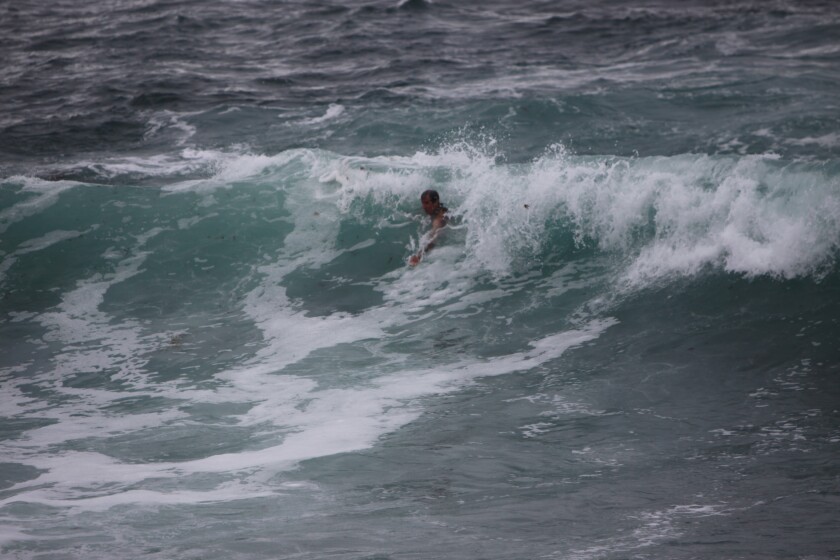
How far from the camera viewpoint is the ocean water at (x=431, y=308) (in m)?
5.11

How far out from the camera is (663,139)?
12.1 meters

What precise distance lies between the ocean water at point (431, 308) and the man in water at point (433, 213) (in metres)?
0.14

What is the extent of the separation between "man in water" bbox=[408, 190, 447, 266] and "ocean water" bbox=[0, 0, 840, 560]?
14 centimetres

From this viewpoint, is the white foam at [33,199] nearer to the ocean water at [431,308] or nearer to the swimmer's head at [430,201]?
the ocean water at [431,308]

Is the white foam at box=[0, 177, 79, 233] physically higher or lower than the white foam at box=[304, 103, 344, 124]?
lower

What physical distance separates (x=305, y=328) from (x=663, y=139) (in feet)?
19.4

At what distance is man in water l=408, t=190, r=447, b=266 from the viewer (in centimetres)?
983

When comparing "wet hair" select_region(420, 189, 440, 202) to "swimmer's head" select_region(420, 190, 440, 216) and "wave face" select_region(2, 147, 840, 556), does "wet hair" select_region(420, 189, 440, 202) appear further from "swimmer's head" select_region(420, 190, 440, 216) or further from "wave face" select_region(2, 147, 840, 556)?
"wave face" select_region(2, 147, 840, 556)

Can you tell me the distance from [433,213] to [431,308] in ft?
5.15

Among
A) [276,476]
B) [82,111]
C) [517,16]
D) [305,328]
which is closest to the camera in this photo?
[276,476]

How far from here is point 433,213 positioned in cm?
1005

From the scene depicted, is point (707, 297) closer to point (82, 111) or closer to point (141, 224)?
point (141, 224)

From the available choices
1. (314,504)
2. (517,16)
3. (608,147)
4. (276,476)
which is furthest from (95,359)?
(517,16)

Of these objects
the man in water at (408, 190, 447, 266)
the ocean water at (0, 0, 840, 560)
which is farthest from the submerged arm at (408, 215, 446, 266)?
the ocean water at (0, 0, 840, 560)
